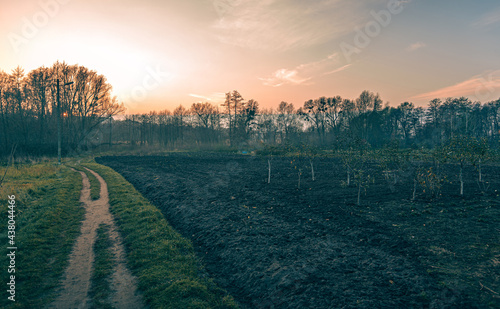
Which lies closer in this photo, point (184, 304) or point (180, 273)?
point (184, 304)

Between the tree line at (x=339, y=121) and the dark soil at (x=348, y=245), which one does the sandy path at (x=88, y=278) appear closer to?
the dark soil at (x=348, y=245)

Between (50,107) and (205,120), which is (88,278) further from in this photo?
(205,120)

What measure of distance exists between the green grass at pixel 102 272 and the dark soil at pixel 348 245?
8.92 ft

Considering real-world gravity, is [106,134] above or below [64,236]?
above

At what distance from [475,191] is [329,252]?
11992 millimetres

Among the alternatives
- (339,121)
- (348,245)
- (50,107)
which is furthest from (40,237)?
(339,121)

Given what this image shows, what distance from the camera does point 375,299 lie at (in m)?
5.38

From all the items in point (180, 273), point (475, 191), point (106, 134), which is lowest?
point (180, 273)

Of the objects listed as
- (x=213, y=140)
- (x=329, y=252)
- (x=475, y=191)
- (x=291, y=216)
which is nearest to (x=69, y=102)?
(x=213, y=140)

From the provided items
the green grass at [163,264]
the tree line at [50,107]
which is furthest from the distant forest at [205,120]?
the green grass at [163,264]

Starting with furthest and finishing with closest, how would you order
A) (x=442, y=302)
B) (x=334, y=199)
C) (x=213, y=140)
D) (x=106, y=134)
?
(x=106, y=134), (x=213, y=140), (x=334, y=199), (x=442, y=302)

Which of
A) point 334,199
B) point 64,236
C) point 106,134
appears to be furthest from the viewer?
point 106,134

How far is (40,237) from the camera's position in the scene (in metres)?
8.86

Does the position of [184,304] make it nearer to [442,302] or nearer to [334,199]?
[442,302]
